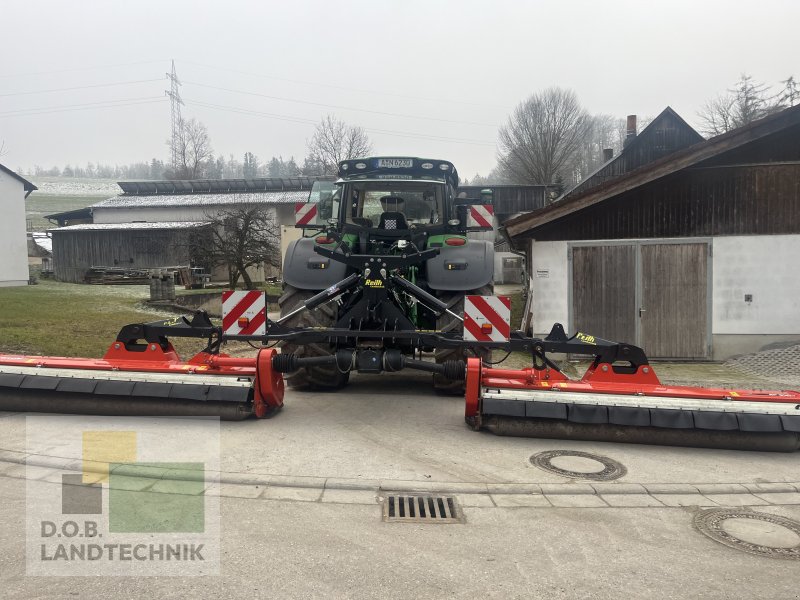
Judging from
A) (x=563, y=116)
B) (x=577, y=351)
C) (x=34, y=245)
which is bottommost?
(x=577, y=351)

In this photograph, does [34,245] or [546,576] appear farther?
[34,245]

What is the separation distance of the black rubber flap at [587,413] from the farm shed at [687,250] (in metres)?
6.46

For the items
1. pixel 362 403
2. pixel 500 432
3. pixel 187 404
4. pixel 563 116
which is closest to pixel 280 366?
pixel 187 404

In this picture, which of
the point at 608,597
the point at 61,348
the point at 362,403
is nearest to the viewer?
the point at 608,597

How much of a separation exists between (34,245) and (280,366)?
49.0m

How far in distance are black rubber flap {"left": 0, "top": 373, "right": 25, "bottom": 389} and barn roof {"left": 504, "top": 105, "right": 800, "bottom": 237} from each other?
8.70 metres

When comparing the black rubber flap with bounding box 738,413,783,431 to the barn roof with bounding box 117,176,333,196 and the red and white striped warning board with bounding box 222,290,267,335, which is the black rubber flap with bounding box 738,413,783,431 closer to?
the red and white striped warning board with bounding box 222,290,267,335

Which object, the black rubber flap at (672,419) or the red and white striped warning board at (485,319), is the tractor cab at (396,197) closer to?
the red and white striped warning board at (485,319)

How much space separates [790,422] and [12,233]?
31130 millimetres

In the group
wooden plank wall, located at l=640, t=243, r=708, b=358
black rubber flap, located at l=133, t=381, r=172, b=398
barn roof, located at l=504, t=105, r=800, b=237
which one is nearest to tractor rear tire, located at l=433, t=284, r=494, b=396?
black rubber flap, located at l=133, t=381, r=172, b=398

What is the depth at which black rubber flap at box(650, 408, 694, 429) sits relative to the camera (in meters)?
5.68

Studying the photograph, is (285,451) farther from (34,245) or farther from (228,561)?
(34,245)

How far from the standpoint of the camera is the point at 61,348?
33.4 feet

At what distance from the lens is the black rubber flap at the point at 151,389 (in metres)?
6.29
